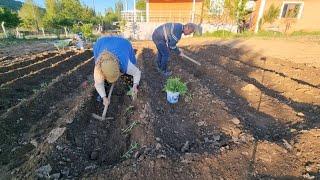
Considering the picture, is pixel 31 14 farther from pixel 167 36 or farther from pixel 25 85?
pixel 167 36

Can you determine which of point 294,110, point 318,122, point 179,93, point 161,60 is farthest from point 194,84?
point 318,122

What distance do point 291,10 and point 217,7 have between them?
539cm

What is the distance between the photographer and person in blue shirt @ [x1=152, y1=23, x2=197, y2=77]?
255 inches

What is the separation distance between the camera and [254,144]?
3.34 metres

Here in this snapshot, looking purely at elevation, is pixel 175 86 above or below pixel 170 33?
below

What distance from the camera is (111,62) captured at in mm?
3602

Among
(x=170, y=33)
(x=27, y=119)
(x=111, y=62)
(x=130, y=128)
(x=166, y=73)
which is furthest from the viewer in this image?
(x=166, y=73)

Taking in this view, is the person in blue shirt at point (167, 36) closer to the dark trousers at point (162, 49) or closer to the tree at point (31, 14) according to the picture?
the dark trousers at point (162, 49)

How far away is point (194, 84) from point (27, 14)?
37.7m

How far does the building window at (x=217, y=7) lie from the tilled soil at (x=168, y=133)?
13.0 meters

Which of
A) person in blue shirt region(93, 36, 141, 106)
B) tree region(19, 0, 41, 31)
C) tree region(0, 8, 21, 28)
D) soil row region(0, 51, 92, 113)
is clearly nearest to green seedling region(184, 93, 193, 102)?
person in blue shirt region(93, 36, 141, 106)

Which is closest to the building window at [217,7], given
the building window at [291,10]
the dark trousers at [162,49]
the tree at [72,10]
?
the building window at [291,10]

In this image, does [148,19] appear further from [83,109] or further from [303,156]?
[303,156]

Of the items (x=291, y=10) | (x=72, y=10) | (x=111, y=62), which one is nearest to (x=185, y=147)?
(x=111, y=62)
